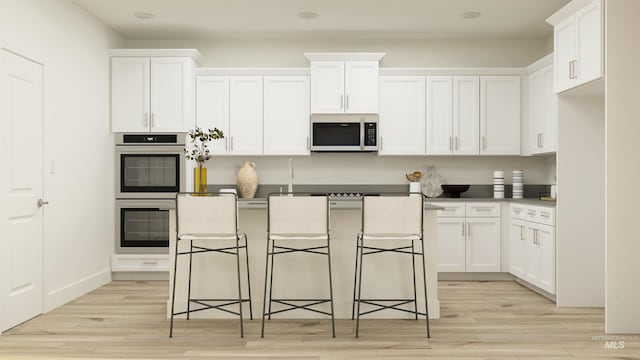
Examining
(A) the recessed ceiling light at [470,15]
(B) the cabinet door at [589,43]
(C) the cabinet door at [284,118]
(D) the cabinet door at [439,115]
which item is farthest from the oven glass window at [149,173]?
(B) the cabinet door at [589,43]

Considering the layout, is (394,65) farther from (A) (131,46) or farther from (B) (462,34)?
(A) (131,46)

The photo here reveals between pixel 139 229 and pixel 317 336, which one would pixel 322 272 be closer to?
pixel 317 336

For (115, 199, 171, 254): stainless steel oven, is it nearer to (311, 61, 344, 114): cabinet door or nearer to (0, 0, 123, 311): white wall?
Result: (0, 0, 123, 311): white wall

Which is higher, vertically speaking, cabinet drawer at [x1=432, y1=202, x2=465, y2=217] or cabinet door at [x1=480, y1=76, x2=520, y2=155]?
cabinet door at [x1=480, y1=76, x2=520, y2=155]

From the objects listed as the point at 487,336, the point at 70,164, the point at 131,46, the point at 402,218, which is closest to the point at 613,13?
the point at 402,218

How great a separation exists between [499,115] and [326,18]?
230 centimetres

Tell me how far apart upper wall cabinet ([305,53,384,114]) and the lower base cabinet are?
6.64ft

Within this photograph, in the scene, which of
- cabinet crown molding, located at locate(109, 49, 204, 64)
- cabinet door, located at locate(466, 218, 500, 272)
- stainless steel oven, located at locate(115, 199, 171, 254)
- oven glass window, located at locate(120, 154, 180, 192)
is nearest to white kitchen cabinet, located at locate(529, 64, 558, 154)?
cabinet door, located at locate(466, 218, 500, 272)

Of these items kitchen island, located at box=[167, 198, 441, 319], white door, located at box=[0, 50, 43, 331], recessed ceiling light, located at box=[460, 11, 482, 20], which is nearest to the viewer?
→ white door, located at box=[0, 50, 43, 331]

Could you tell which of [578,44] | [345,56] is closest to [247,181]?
[345,56]

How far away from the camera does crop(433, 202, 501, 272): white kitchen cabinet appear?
6398 mm

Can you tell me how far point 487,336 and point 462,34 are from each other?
3.89m

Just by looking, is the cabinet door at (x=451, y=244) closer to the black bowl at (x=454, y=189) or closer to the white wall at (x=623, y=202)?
the black bowl at (x=454, y=189)

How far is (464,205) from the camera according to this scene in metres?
6.41
